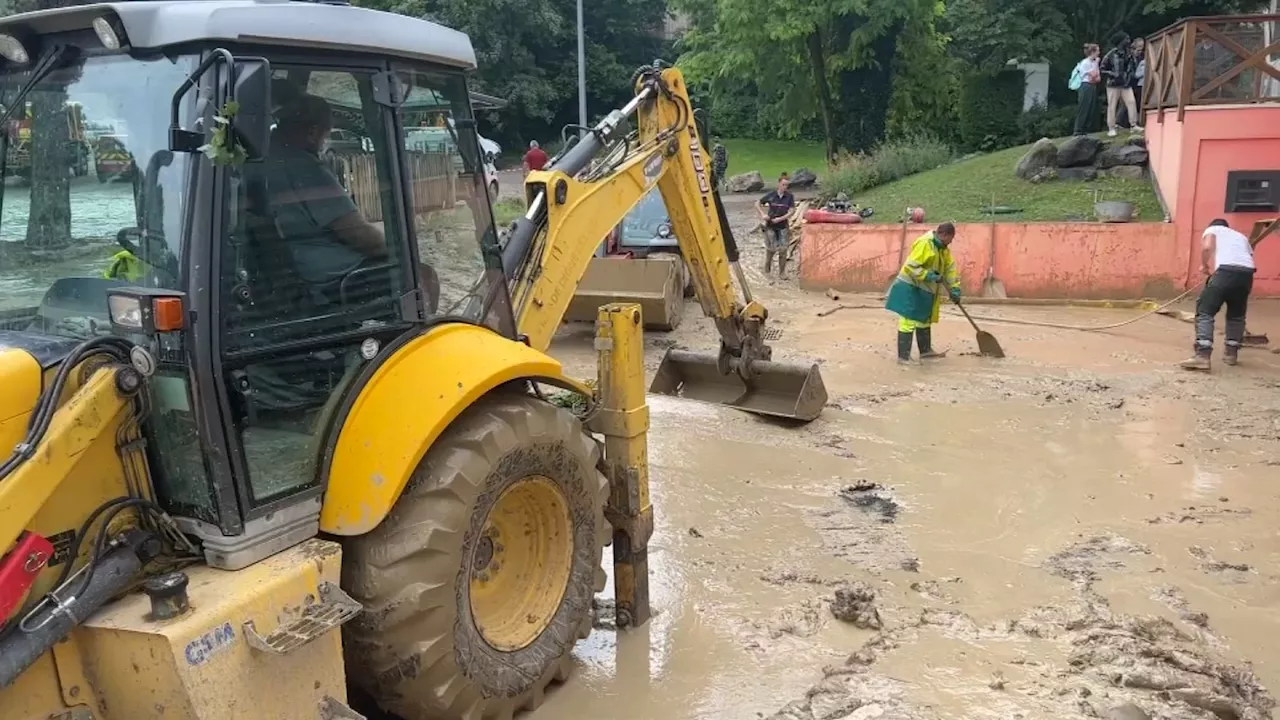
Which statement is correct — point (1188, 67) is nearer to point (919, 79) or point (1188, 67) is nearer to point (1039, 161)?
point (1039, 161)

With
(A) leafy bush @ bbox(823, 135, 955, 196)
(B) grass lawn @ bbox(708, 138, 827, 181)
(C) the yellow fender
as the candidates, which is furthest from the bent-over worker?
(B) grass lawn @ bbox(708, 138, 827, 181)

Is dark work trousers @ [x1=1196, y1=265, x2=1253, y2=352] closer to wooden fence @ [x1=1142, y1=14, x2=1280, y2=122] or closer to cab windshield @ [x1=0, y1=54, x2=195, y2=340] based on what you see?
wooden fence @ [x1=1142, y1=14, x2=1280, y2=122]

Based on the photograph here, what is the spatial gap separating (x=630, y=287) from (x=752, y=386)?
11.0 feet

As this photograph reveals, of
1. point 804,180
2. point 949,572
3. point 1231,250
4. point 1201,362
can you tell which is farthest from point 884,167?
point 949,572

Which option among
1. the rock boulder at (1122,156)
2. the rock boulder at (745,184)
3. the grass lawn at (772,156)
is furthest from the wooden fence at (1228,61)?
the grass lawn at (772,156)

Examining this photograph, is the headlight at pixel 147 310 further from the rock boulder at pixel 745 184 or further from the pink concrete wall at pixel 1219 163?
the rock boulder at pixel 745 184

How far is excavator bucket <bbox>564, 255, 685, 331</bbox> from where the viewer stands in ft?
36.6

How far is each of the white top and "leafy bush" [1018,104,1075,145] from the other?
55.4 ft

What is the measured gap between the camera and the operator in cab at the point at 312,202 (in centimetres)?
319

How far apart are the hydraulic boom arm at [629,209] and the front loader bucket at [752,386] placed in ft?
0.34

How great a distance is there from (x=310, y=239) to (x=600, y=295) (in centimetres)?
782

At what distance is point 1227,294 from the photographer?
389 inches

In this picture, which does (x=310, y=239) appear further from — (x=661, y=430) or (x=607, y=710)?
(x=661, y=430)

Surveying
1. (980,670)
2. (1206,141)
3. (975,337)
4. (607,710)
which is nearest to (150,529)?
(607,710)
